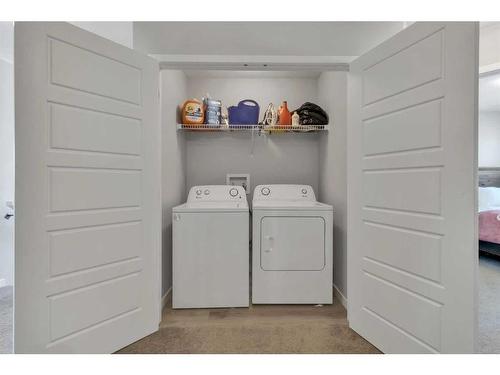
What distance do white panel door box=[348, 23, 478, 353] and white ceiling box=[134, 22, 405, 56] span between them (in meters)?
0.28

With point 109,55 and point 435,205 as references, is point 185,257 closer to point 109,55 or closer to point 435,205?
point 109,55

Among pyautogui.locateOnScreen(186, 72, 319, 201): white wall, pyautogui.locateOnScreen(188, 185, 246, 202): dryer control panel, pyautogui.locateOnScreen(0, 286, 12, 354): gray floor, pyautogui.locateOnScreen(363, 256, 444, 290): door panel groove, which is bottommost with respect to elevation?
pyautogui.locateOnScreen(0, 286, 12, 354): gray floor

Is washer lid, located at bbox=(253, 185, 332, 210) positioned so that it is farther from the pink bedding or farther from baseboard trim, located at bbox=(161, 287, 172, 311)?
the pink bedding

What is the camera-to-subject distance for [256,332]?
1.84m

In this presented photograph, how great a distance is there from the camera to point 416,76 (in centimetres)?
138

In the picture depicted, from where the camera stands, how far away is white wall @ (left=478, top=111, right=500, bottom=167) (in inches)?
199

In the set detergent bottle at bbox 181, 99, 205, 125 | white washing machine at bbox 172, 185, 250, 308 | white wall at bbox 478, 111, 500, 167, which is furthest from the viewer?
white wall at bbox 478, 111, 500, 167

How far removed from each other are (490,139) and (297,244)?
533 cm

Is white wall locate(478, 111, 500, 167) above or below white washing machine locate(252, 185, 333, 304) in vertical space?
above

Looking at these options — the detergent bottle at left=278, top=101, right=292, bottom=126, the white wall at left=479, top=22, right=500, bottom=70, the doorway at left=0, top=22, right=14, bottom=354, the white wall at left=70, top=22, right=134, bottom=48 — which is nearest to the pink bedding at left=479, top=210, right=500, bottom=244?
the white wall at left=479, top=22, right=500, bottom=70

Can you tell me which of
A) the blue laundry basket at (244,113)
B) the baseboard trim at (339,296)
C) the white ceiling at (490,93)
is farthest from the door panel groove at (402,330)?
the white ceiling at (490,93)

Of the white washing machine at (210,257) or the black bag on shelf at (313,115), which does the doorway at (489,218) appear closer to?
the black bag on shelf at (313,115)

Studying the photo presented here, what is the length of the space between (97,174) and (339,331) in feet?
6.19

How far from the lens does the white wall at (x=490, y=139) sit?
5043 mm
